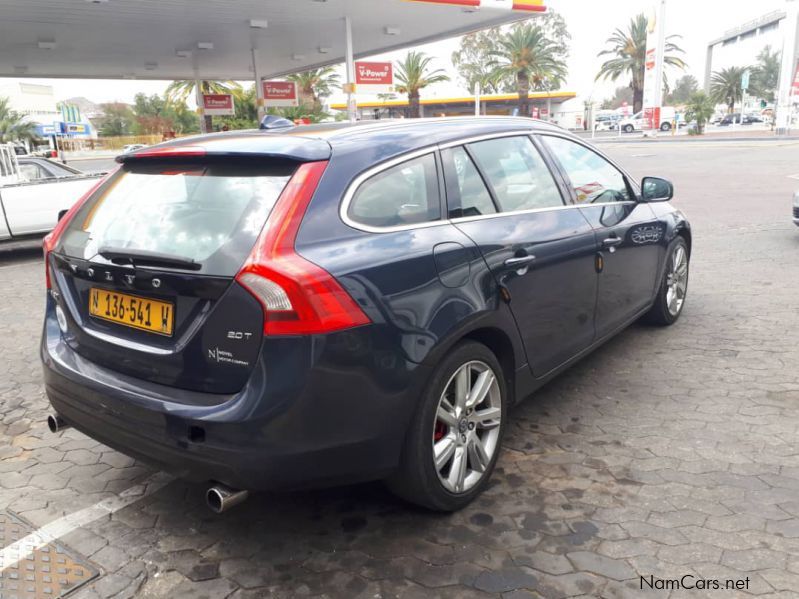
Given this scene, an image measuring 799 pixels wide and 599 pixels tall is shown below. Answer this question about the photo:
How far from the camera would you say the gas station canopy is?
563 inches

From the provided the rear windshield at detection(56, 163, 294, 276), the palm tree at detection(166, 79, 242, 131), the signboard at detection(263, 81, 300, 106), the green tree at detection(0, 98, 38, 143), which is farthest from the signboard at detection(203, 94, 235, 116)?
the green tree at detection(0, 98, 38, 143)

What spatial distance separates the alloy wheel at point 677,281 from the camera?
17.1ft

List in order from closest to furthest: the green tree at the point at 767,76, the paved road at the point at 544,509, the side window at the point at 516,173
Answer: the paved road at the point at 544,509, the side window at the point at 516,173, the green tree at the point at 767,76

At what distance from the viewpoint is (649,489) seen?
3037 millimetres

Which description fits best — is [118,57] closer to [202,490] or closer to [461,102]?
[202,490]

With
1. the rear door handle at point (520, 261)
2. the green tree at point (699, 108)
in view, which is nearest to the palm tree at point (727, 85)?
the green tree at point (699, 108)

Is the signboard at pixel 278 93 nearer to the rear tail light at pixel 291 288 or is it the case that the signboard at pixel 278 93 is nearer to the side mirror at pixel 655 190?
the side mirror at pixel 655 190

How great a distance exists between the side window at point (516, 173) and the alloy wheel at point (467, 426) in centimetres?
88

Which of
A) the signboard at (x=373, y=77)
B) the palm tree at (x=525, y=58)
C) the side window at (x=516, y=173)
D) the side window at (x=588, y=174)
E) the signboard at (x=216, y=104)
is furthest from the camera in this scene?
the palm tree at (x=525, y=58)

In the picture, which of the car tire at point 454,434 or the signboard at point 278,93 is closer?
the car tire at point 454,434

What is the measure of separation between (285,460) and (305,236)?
31.2 inches

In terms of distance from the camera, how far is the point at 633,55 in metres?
59.4

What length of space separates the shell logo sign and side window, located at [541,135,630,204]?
1105 centimetres

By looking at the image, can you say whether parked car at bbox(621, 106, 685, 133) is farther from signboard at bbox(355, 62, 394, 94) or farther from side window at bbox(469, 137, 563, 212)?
side window at bbox(469, 137, 563, 212)
